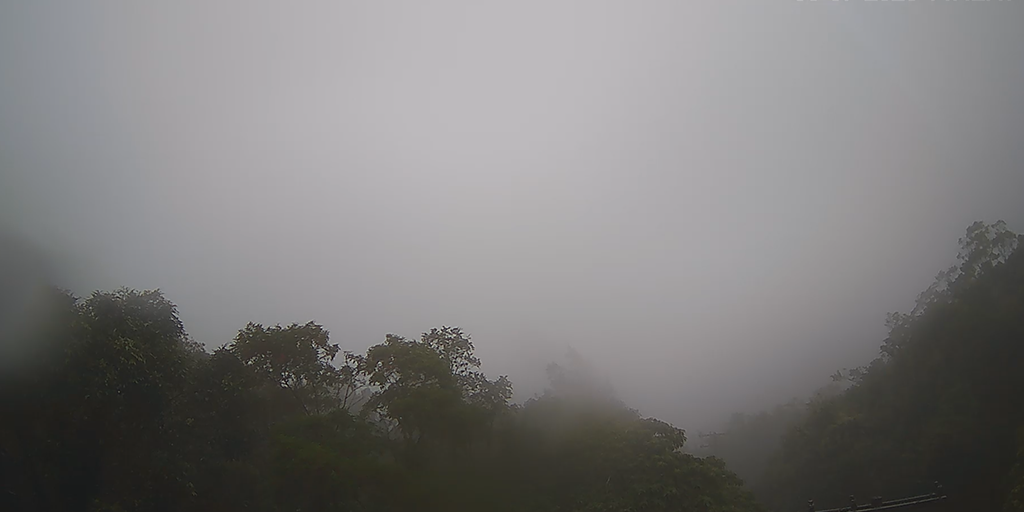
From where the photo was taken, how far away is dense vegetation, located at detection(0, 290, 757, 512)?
12.4 m

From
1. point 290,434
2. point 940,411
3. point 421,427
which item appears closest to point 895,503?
point 940,411

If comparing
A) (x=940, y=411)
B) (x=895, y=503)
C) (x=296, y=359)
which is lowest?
(x=895, y=503)

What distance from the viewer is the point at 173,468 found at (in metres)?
14.2

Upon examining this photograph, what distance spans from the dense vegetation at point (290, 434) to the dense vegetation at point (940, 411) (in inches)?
450

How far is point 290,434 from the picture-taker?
17938 millimetres

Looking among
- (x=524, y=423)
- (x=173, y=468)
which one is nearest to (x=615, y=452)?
(x=524, y=423)

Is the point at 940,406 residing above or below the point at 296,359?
below

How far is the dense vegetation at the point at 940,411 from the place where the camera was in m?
24.6

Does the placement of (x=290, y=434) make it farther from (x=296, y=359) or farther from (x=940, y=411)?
(x=940, y=411)

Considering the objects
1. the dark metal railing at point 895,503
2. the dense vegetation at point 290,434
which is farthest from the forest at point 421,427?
the dark metal railing at point 895,503

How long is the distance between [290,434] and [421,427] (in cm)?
478

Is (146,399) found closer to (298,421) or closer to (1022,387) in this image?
(298,421)

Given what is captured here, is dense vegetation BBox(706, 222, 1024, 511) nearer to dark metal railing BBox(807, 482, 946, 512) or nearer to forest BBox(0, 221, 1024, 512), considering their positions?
forest BBox(0, 221, 1024, 512)

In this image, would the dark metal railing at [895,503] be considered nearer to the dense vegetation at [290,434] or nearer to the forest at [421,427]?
the forest at [421,427]
